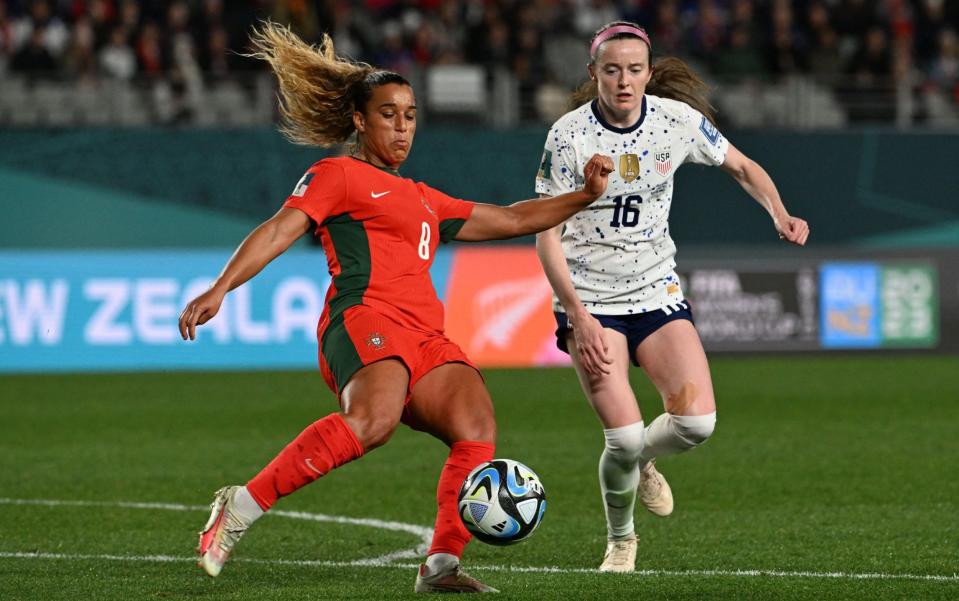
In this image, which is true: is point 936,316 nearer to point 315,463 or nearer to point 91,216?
point 91,216

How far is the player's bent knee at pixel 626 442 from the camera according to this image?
625cm

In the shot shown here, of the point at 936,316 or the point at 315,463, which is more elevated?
the point at 315,463

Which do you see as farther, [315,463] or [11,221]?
[11,221]

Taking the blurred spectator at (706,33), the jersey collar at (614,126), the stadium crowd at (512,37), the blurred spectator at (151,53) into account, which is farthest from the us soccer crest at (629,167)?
the blurred spectator at (706,33)

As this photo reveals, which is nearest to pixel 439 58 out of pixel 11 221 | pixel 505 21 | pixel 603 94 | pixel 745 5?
pixel 505 21

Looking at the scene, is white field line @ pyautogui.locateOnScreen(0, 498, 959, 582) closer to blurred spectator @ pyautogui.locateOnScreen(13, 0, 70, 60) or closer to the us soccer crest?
the us soccer crest

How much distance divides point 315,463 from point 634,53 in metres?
2.06

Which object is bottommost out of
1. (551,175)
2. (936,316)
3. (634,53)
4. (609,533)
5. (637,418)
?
(936,316)

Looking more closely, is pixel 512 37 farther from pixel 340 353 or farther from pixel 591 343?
pixel 340 353

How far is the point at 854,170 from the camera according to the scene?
20.3 meters

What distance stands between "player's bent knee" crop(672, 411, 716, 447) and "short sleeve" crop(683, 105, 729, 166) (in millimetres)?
1049

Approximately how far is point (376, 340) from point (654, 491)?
185 centimetres

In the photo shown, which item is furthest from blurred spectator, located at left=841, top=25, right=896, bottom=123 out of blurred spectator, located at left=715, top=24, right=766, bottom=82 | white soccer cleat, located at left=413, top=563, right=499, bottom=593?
white soccer cleat, located at left=413, top=563, right=499, bottom=593

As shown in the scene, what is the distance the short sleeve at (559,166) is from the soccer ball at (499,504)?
128cm
